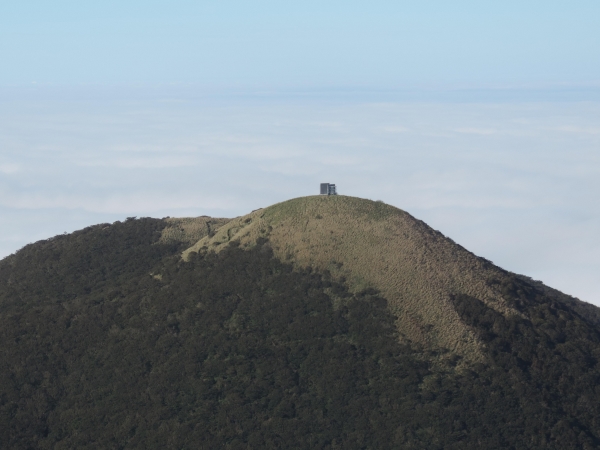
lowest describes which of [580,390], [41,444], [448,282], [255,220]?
[41,444]

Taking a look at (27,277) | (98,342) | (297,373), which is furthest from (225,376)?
(27,277)

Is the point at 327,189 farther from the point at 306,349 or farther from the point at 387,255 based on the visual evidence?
the point at 306,349

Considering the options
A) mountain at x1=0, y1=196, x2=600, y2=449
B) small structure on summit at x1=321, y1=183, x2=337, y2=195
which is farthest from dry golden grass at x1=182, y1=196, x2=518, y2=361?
small structure on summit at x1=321, y1=183, x2=337, y2=195

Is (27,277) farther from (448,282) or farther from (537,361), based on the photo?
(537,361)

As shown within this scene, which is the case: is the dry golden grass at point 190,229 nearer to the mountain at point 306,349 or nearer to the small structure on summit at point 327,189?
the mountain at point 306,349

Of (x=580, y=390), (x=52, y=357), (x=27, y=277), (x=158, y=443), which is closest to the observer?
(x=158, y=443)

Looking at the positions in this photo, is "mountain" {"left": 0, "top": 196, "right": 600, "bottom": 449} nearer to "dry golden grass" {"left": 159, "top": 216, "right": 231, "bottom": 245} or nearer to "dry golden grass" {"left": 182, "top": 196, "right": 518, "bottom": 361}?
"dry golden grass" {"left": 182, "top": 196, "right": 518, "bottom": 361}

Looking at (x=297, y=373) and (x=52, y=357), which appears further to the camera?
(x=52, y=357)
